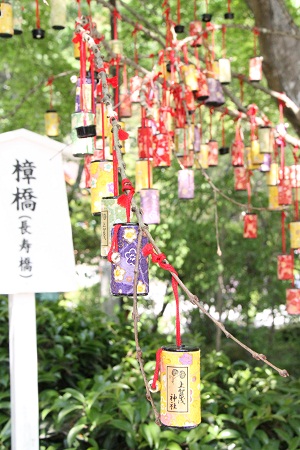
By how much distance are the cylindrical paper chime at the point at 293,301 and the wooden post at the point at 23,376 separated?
131 centimetres

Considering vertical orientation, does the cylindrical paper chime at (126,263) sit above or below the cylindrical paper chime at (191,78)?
below

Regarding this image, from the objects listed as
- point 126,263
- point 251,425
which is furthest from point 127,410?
point 126,263

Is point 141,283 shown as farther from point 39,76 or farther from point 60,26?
point 39,76

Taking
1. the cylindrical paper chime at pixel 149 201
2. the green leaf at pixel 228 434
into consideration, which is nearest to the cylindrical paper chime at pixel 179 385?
the cylindrical paper chime at pixel 149 201

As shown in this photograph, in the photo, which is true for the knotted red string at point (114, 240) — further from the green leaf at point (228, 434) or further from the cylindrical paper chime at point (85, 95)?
the green leaf at point (228, 434)

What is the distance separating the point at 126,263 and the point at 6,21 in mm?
1752

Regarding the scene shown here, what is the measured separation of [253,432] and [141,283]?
6.38 ft

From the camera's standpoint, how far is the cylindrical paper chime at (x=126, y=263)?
198cm

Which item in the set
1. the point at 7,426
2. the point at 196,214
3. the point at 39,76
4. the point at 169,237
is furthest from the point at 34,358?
the point at 39,76

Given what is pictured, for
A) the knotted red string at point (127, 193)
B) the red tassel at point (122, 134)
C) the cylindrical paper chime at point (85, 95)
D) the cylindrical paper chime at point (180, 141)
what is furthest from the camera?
the cylindrical paper chime at point (180, 141)

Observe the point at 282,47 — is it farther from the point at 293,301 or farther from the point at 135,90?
the point at 293,301

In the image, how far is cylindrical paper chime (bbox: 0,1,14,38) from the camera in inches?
133

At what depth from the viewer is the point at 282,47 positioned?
14.5ft

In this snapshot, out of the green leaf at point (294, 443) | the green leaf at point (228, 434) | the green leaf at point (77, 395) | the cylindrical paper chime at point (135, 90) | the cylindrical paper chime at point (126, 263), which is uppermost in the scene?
the cylindrical paper chime at point (135, 90)
